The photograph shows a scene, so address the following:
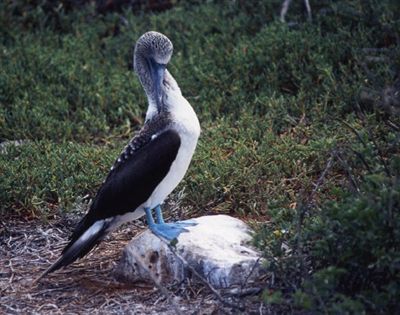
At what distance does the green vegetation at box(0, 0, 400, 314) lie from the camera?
457 centimetres

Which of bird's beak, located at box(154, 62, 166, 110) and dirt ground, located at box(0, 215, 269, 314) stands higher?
bird's beak, located at box(154, 62, 166, 110)

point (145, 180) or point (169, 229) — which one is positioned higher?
point (145, 180)

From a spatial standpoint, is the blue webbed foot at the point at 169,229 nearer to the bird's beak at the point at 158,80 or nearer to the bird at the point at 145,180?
the bird at the point at 145,180

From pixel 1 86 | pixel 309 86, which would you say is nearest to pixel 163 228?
pixel 309 86

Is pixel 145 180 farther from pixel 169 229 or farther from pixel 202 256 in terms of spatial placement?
pixel 202 256

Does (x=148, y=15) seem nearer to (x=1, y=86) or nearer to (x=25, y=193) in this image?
(x=1, y=86)

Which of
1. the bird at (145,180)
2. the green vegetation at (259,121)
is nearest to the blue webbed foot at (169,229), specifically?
Answer: the bird at (145,180)

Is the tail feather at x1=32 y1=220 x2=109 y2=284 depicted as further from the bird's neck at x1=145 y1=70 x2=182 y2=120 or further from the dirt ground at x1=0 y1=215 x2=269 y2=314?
the bird's neck at x1=145 y1=70 x2=182 y2=120

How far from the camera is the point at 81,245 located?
5375 millimetres

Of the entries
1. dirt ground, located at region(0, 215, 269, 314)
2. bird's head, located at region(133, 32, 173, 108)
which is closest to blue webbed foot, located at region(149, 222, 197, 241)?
dirt ground, located at region(0, 215, 269, 314)

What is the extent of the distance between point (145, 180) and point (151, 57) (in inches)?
37.2

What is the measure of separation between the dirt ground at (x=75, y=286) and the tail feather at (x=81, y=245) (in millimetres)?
136

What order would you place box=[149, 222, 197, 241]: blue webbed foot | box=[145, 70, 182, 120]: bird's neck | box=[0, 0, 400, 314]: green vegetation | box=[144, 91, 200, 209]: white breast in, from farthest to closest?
box=[145, 70, 182, 120]: bird's neck
box=[144, 91, 200, 209]: white breast
box=[149, 222, 197, 241]: blue webbed foot
box=[0, 0, 400, 314]: green vegetation

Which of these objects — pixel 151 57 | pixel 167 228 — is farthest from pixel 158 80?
pixel 167 228
